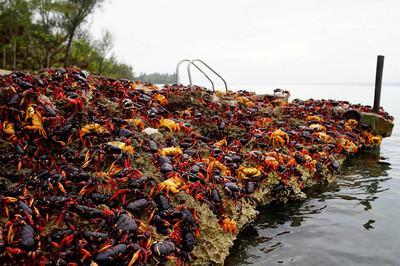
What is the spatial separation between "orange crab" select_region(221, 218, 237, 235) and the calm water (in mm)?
427

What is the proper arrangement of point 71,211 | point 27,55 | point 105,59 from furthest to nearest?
point 105,59
point 27,55
point 71,211

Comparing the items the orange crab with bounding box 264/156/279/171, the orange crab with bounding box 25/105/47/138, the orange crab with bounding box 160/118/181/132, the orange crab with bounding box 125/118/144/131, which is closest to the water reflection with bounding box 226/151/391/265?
the orange crab with bounding box 264/156/279/171

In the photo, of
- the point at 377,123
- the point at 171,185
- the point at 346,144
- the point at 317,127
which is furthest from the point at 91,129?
the point at 377,123

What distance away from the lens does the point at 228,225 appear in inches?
239

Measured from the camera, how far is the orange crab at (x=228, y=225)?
6047 mm

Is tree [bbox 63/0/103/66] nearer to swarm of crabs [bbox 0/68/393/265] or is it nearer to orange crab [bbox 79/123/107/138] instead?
swarm of crabs [bbox 0/68/393/265]

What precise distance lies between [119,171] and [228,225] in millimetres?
2021

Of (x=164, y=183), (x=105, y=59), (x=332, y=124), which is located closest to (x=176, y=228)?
(x=164, y=183)

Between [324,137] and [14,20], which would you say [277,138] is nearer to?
[324,137]

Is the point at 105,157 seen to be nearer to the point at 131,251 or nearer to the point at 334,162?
the point at 131,251

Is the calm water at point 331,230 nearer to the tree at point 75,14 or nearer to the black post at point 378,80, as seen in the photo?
the black post at point 378,80

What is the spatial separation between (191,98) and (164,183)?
6053 mm

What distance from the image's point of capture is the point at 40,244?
4090mm

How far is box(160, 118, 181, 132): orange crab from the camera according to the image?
861 centimetres
